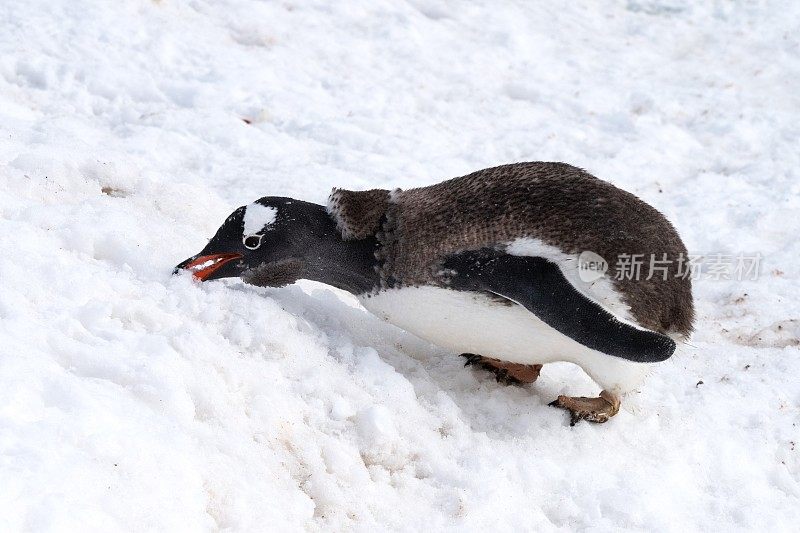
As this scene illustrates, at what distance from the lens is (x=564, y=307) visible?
3.14 metres

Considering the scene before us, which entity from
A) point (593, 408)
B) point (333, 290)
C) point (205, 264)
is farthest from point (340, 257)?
point (593, 408)

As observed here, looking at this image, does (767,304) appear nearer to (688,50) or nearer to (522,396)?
(522,396)

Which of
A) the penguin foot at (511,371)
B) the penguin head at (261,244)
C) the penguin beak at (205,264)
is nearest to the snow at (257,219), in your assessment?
the penguin head at (261,244)

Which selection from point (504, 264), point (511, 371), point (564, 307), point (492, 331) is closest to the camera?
point (564, 307)

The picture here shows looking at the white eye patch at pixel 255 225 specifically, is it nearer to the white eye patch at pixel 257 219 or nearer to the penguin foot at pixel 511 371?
the white eye patch at pixel 257 219

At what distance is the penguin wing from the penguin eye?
0.97 metres

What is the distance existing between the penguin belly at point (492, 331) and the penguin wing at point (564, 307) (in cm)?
14

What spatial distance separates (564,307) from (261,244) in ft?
4.34

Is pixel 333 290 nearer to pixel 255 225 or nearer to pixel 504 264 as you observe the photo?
pixel 255 225

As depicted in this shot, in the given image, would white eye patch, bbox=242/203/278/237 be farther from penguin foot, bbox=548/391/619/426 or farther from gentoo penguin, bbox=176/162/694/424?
penguin foot, bbox=548/391/619/426

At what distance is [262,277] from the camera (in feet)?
12.0

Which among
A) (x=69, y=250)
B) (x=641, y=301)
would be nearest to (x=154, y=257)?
(x=69, y=250)

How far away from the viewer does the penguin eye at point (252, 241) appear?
3598 mm

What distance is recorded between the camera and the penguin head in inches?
142
